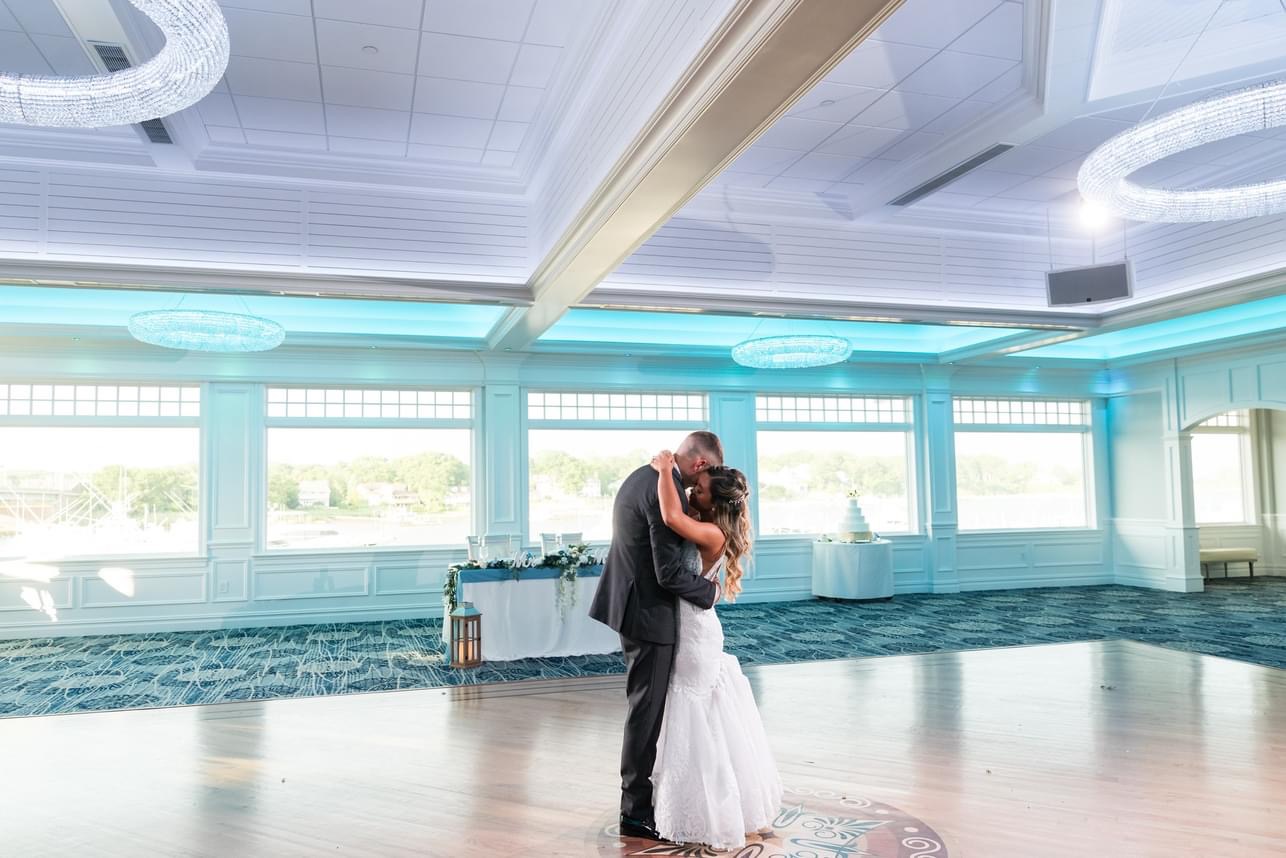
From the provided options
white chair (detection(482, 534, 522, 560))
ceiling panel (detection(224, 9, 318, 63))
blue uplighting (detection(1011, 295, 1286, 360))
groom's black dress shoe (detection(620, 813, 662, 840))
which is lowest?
groom's black dress shoe (detection(620, 813, 662, 840))

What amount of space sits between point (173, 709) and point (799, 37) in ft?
17.9

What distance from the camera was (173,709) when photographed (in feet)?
18.3

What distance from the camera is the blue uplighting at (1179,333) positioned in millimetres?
9531

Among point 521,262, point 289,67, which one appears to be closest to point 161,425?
point 521,262

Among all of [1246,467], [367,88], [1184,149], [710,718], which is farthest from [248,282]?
[1246,467]

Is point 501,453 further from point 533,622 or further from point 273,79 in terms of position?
point 273,79

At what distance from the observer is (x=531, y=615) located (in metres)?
7.25

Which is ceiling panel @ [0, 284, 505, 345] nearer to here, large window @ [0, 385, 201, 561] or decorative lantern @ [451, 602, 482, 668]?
large window @ [0, 385, 201, 561]

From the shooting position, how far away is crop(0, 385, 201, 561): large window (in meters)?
8.84

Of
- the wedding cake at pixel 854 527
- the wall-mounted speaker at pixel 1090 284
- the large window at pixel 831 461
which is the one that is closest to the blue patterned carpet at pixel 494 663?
the wedding cake at pixel 854 527

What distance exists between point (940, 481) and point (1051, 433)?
2.10 m

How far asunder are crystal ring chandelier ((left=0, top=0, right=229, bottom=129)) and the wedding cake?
877 centimetres

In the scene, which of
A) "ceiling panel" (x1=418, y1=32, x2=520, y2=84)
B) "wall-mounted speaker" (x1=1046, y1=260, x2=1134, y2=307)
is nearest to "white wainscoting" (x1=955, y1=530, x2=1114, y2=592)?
"wall-mounted speaker" (x1=1046, y1=260, x2=1134, y2=307)

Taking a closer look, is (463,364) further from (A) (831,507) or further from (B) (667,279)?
(A) (831,507)
